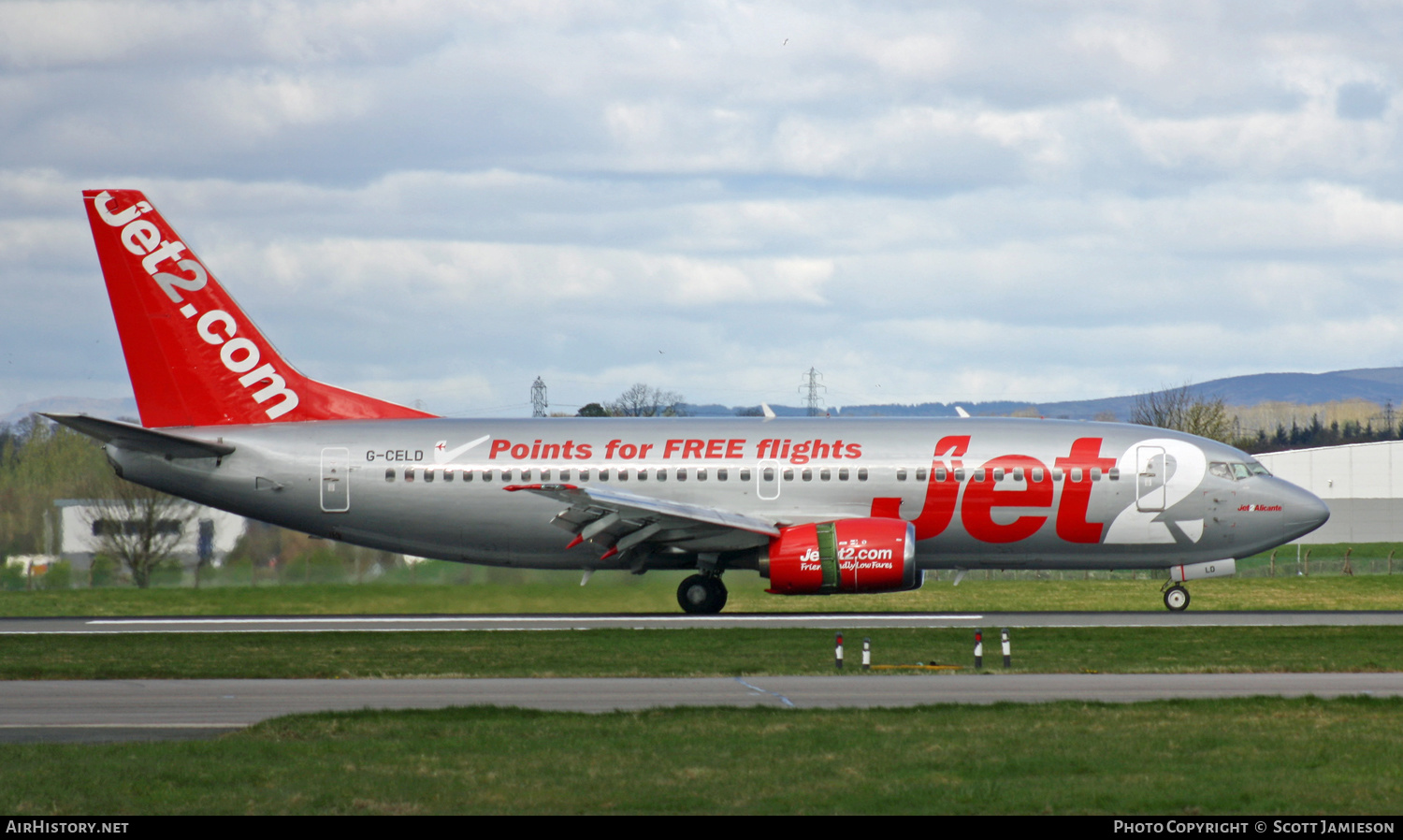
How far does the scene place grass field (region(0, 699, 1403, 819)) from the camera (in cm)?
1253

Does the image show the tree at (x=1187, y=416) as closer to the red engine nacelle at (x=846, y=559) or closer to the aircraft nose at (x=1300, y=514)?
the aircraft nose at (x=1300, y=514)

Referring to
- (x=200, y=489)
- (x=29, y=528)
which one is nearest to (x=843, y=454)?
(x=200, y=489)

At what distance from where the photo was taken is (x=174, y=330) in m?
36.3

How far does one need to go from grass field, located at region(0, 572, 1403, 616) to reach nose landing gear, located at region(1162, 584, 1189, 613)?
47.3 inches

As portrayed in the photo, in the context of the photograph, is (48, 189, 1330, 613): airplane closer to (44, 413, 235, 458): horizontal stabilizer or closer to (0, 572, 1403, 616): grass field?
(44, 413, 235, 458): horizontal stabilizer

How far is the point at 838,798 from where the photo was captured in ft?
41.6

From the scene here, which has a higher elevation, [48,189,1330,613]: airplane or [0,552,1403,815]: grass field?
[48,189,1330,613]: airplane

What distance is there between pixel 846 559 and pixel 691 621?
3.68m

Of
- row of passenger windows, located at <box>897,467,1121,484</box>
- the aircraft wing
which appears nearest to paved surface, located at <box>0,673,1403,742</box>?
the aircraft wing

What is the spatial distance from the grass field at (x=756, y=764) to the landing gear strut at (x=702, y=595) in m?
16.8

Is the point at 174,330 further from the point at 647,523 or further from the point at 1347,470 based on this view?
the point at 1347,470

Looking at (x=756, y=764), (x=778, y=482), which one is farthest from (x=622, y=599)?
(x=756, y=764)
